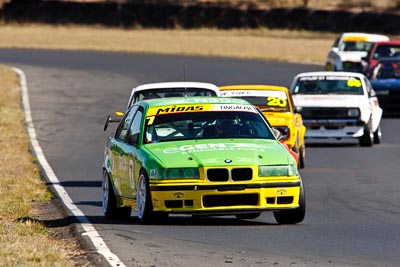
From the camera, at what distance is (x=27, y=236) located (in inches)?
452

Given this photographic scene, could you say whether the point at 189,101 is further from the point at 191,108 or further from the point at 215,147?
the point at 215,147

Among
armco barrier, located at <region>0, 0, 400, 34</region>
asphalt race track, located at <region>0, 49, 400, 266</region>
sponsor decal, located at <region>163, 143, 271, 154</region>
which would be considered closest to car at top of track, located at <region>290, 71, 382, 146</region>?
asphalt race track, located at <region>0, 49, 400, 266</region>

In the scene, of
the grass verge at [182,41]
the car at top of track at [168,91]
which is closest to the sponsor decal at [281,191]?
the car at top of track at [168,91]

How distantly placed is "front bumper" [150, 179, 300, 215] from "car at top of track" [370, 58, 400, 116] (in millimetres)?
21109

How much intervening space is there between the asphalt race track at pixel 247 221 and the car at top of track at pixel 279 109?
489 mm

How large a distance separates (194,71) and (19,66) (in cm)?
662

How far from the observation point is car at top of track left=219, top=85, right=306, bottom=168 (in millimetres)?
20375

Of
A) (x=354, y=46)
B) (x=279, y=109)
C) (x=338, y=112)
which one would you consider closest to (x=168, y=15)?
(x=354, y=46)

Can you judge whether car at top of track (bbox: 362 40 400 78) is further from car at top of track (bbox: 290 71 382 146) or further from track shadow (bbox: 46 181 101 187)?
track shadow (bbox: 46 181 101 187)

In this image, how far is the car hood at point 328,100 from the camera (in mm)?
25578

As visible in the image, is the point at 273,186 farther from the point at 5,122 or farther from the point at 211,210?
the point at 5,122

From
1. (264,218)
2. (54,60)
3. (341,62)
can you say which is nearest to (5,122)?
(341,62)

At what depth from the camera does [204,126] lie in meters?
13.3

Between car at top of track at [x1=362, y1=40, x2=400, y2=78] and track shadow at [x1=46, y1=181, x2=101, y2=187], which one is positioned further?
car at top of track at [x1=362, y1=40, x2=400, y2=78]
